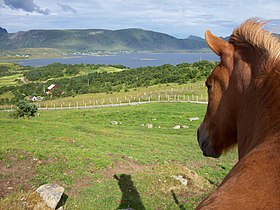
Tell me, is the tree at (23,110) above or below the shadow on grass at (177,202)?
below

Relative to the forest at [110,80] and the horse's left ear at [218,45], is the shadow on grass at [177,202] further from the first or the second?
the forest at [110,80]

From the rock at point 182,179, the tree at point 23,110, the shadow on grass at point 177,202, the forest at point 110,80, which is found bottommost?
the forest at point 110,80

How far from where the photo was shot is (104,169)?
12055 mm

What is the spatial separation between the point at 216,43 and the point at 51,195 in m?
6.68

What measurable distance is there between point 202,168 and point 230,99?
1101 cm

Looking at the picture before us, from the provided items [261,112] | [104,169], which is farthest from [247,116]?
[104,169]

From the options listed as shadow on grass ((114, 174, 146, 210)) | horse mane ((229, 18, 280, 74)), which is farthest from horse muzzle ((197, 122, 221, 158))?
shadow on grass ((114, 174, 146, 210))

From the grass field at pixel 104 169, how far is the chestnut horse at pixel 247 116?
19.1 ft

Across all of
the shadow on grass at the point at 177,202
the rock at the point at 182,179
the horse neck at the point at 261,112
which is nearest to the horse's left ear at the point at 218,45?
the horse neck at the point at 261,112

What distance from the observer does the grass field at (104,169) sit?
9.52 metres

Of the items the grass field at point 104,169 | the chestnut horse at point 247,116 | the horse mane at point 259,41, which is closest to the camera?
the chestnut horse at point 247,116

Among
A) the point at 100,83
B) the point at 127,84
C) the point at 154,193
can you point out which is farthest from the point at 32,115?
the point at 100,83

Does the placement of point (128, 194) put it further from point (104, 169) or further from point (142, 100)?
point (142, 100)

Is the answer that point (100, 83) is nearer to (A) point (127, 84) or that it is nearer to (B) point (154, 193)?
(A) point (127, 84)
